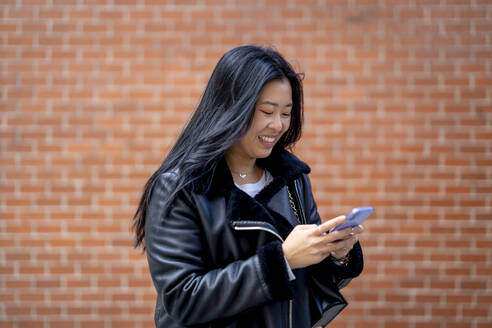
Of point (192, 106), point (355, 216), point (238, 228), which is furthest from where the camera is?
point (192, 106)

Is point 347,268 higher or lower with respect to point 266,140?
lower

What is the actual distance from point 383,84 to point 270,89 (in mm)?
2219

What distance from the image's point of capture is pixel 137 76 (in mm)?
3705

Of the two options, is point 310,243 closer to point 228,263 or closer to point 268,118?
point 228,263

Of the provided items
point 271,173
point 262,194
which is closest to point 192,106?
point 271,173

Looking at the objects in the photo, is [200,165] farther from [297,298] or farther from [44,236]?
[44,236]

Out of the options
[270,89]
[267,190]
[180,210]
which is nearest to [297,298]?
[267,190]

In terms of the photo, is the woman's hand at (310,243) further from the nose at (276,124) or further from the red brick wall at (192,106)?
the red brick wall at (192,106)

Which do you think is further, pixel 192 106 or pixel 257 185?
pixel 192 106

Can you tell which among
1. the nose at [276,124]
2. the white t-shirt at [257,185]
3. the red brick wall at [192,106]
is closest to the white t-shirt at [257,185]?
the white t-shirt at [257,185]

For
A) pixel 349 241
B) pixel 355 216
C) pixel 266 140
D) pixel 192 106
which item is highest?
pixel 192 106

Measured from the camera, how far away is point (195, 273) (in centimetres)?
157

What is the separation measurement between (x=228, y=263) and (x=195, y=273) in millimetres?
124

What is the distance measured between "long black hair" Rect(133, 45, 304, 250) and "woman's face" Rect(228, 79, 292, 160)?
0.11 feet
